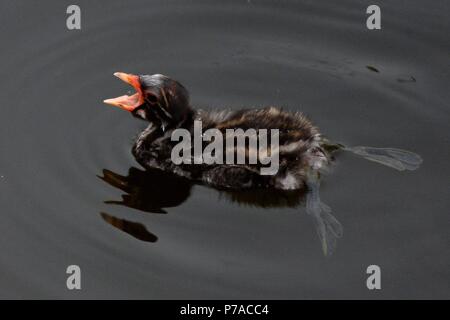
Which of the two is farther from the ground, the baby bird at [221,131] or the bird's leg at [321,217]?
the baby bird at [221,131]

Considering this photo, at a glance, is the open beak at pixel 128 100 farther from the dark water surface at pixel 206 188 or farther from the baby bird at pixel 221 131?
the dark water surface at pixel 206 188

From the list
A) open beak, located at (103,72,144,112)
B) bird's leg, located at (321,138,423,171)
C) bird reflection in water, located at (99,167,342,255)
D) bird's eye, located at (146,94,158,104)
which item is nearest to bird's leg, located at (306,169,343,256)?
bird reflection in water, located at (99,167,342,255)

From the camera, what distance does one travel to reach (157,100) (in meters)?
6.27

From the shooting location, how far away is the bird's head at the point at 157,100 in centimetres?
622

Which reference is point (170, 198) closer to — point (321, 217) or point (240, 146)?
point (240, 146)

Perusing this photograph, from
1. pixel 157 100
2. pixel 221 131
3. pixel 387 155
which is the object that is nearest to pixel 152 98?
pixel 157 100

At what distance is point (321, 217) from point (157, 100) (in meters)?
1.43

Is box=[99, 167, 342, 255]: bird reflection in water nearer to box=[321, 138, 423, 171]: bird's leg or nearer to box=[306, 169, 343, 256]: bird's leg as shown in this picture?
box=[306, 169, 343, 256]: bird's leg

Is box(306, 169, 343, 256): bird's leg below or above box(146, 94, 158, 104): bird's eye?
below

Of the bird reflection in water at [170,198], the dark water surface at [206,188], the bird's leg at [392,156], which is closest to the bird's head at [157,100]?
the dark water surface at [206,188]

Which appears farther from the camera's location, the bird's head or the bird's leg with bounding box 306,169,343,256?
the bird's head

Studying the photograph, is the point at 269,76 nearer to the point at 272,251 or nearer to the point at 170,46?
the point at 170,46

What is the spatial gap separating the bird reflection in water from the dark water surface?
16 mm

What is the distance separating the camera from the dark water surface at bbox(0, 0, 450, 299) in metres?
5.54
